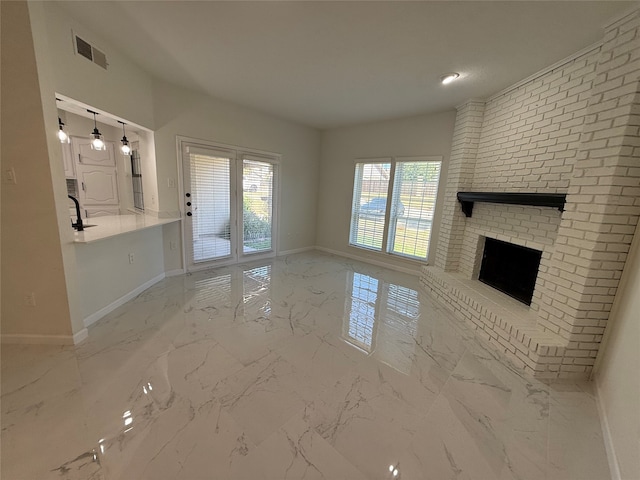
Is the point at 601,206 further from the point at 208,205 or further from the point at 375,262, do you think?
the point at 208,205

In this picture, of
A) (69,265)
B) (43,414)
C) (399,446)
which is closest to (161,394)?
(43,414)

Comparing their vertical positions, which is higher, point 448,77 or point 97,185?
point 448,77

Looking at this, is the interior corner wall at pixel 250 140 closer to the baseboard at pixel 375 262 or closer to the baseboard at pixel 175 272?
the baseboard at pixel 375 262

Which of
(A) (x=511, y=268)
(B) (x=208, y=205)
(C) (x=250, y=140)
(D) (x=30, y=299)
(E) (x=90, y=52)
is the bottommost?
(D) (x=30, y=299)

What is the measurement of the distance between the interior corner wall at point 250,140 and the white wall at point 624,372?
4656 millimetres

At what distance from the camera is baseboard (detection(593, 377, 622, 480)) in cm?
133

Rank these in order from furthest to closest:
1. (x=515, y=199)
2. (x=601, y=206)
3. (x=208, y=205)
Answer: (x=208, y=205), (x=515, y=199), (x=601, y=206)

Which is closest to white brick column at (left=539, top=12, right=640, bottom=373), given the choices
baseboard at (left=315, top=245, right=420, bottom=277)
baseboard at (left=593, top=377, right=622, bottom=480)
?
baseboard at (left=593, top=377, right=622, bottom=480)

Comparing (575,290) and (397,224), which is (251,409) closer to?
(575,290)

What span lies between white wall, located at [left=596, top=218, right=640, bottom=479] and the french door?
183 inches

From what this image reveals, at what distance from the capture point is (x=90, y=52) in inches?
91.4

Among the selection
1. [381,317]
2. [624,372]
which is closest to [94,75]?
[381,317]

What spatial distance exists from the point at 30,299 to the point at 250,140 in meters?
3.45

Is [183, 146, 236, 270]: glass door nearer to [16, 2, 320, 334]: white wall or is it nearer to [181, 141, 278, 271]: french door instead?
[181, 141, 278, 271]: french door
